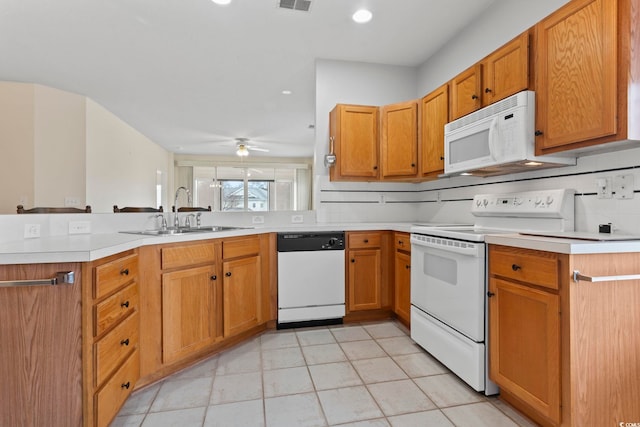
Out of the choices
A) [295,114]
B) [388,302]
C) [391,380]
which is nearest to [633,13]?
[391,380]

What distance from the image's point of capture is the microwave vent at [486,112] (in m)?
1.89

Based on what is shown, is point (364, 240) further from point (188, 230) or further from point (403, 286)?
point (188, 230)

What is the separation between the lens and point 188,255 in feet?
6.71

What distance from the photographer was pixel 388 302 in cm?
295

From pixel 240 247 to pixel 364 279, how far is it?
1.18 m

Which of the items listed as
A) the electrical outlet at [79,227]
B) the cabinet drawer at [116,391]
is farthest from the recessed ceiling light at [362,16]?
the cabinet drawer at [116,391]

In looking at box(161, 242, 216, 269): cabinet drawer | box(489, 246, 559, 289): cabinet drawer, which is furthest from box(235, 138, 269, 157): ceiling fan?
box(489, 246, 559, 289): cabinet drawer

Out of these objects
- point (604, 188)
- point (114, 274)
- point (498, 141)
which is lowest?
point (114, 274)

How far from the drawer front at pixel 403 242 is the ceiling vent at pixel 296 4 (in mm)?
1978

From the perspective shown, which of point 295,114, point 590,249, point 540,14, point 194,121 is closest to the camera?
point 590,249

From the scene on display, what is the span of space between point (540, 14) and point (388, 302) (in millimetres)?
2449

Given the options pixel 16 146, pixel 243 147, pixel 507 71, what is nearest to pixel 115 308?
pixel 507 71

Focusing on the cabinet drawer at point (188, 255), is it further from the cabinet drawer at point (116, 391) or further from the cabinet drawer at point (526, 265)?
the cabinet drawer at point (526, 265)

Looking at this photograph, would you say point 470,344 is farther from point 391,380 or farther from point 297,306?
point 297,306
